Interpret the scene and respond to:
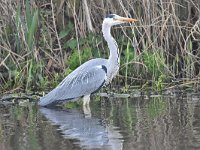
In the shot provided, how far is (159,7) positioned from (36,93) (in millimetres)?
2336

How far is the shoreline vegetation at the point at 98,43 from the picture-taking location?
9.86 meters

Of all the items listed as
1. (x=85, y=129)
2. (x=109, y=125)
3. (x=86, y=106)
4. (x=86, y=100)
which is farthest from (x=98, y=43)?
(x=85, y=129)

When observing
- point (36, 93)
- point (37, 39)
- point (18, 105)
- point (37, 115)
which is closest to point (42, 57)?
point (37, 39)

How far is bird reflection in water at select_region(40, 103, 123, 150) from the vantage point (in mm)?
6323

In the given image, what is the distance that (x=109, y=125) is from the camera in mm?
7309

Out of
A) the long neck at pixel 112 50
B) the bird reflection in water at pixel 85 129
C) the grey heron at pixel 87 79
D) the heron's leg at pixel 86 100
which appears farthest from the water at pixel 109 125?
the long neck at pixel 112 50

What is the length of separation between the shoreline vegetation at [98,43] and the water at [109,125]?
777 mm

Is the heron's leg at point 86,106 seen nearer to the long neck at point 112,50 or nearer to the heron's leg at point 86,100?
the heron's leg at point 86,100

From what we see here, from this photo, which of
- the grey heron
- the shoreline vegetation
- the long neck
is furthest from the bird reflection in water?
the shoreline vegetation

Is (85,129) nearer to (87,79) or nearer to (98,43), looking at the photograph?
(87,79)

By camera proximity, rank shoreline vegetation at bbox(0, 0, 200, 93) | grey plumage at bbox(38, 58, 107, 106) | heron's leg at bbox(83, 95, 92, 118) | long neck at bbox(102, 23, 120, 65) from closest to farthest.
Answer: heron's leg at bbox(83, 95, 92, 118), grey plumage at bbox(38, 58, 107, 106), long neck at bbox(102, 23, 120, 65), shoreline vegetation at bbox(0, 0, 200, 93)

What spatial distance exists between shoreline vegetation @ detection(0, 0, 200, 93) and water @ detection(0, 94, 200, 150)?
2.55ft

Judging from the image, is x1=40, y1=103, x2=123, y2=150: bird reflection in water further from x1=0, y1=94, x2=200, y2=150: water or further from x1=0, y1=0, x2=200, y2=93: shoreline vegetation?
x1=0, y1=0, x2=200, y2=93: shoreline vegetation

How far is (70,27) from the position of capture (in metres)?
10.9
